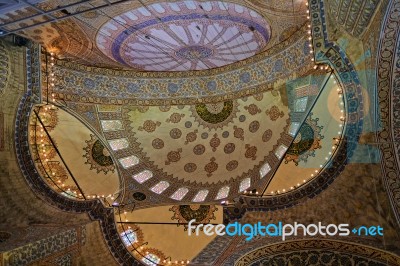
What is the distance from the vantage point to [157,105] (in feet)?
31.0

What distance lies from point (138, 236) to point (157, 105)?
3.41m

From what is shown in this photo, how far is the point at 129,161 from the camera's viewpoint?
380 inches

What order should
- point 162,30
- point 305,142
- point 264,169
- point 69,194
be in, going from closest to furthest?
point 162,30 < point 69,194 < point 305,142 < point 264,169

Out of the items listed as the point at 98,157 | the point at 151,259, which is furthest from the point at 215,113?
the point at 151,259

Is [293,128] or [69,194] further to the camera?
[293,128]

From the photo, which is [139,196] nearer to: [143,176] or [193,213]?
[143,176]

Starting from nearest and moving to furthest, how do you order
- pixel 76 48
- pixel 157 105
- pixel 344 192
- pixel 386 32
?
pixel 386 32 < pixel 344 192 < pixel 76 48 < pixel 157 105

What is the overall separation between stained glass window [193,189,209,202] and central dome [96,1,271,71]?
3278mm

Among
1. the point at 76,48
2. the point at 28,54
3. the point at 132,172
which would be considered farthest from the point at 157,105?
the point at 28,54

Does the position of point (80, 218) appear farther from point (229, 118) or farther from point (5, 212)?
point (229, 118)

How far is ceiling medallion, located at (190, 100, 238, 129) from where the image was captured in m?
9.55

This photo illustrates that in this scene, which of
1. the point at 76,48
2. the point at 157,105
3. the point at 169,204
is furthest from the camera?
the point at 169,204

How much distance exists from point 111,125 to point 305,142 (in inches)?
178

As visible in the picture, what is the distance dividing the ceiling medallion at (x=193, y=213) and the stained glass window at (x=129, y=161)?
1886 mm
